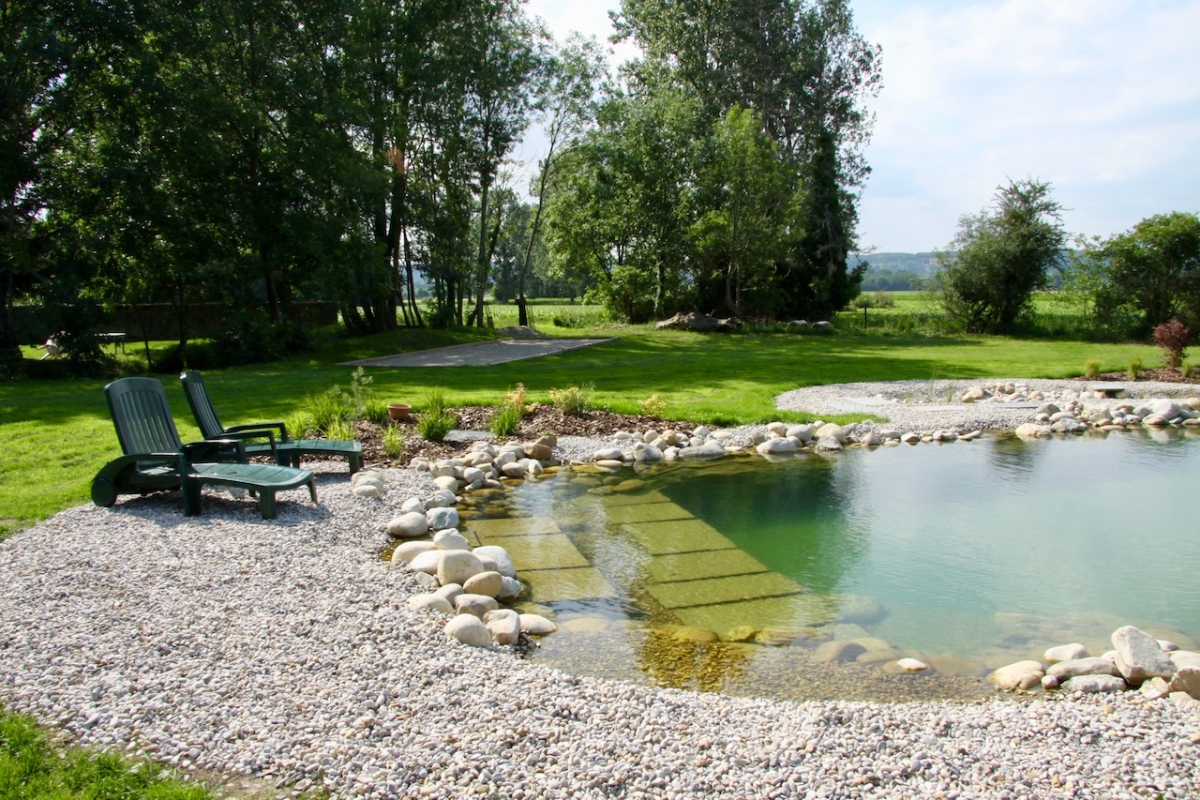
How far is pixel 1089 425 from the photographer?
1070cm

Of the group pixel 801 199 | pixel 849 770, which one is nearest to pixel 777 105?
pixel 801 199

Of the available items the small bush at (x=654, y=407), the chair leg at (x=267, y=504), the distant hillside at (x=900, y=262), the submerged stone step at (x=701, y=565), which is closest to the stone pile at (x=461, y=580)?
the chair leg at (x=267, y=504)

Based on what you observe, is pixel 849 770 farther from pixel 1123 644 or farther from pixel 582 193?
pixel 582 193

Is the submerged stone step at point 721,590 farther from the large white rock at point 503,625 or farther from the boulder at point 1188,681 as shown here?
the boulder at point 1188,681

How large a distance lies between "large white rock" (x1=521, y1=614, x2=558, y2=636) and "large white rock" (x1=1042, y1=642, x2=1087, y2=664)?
2.43m

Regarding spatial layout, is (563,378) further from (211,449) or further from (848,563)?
(848,563)

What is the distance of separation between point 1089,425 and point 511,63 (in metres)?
16.3

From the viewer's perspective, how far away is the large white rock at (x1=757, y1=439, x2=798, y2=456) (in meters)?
9.17

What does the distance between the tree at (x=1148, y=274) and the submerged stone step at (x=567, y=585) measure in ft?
67.3

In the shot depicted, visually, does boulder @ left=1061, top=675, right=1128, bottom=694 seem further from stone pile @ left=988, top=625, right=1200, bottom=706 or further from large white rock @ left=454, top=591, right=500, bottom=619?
large white rock @ left=454, top=591, right=500, bottom=619

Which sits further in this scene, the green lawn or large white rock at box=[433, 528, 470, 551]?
the green lawn

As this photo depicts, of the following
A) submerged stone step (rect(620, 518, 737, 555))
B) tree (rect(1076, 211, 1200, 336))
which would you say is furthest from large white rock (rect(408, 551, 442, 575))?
tree (rect(1076, 211, 1200, 336))

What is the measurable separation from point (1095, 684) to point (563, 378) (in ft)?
34.4

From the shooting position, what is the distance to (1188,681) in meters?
3.49
